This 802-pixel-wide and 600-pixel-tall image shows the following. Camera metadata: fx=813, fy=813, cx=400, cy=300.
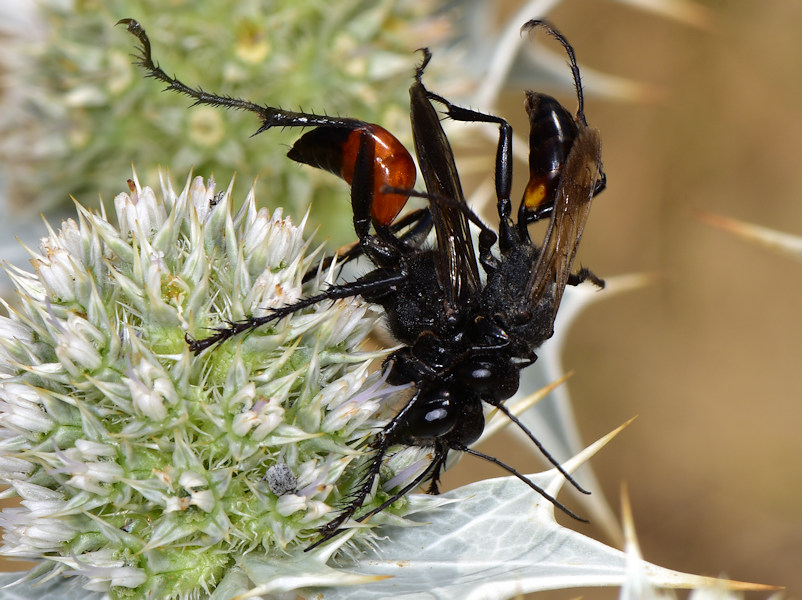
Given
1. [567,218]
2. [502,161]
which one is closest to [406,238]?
[502,161]

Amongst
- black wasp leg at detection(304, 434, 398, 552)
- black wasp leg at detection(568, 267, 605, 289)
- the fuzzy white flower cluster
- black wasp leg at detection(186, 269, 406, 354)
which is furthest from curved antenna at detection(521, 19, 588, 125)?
black wasp leg at detection(304, 434, 398, 552)

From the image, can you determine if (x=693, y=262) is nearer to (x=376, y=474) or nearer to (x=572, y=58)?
(x=572, y=58)

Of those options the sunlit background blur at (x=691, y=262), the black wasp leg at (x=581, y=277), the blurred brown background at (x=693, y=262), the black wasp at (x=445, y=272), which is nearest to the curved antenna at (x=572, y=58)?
the black wasp at (x=445, y=272)

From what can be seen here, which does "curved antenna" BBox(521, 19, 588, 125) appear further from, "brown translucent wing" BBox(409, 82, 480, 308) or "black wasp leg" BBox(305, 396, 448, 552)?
"black wasp leg" BBox(305, 396, 448, 552)

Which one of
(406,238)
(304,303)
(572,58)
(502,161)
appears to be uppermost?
(572,58)

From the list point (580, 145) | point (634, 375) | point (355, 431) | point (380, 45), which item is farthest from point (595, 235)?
point (355, 431)

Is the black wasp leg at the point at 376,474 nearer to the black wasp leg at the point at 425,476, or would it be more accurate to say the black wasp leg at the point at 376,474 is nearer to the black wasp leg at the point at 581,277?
the black wasp leg at the point at 425,476

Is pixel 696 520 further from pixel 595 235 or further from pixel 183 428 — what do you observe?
pixel 183 428

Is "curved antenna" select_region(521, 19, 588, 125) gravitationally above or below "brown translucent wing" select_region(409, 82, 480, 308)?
above
